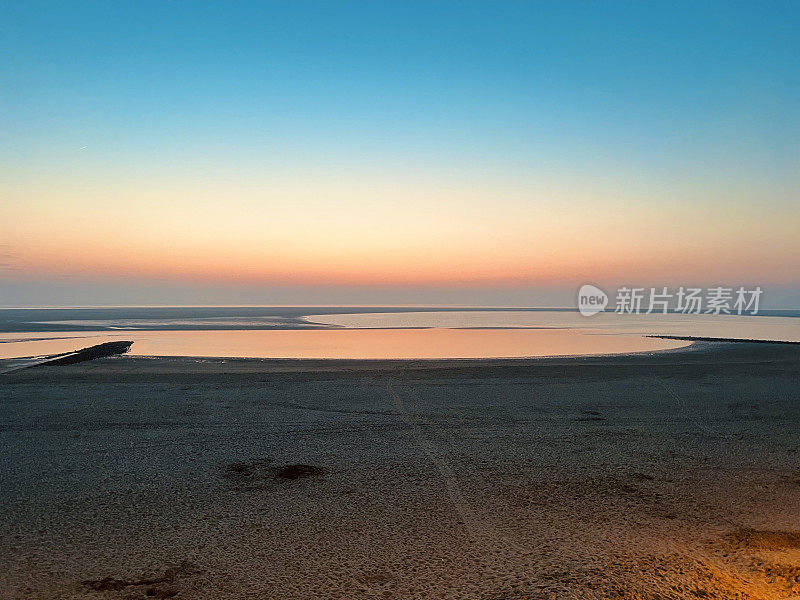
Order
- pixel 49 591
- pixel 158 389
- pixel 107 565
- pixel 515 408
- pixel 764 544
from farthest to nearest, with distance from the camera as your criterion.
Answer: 1. pixel 158 389
2. pixel 515 408
3. pixel 764 544
4. pixel 107 565
5. pixel 49 591

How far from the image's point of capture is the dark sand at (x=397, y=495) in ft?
19.6

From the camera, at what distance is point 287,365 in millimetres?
26484

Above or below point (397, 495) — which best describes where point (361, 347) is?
below

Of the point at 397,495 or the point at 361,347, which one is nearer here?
the point at 397,495

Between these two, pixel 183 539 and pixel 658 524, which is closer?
pixel 183 539

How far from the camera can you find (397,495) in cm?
864

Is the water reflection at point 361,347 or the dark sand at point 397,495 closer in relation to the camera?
the dark sand at point 397,495

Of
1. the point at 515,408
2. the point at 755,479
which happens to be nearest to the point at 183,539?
the point at 755,479

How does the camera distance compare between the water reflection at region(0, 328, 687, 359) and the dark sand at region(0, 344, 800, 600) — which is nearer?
the dark sand at region(0, 344, 800, 600)

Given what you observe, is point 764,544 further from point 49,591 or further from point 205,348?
point 205,348

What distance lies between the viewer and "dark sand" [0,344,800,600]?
5.98m

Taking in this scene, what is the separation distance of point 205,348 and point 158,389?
18.1 meters

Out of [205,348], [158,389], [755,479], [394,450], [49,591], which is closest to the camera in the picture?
[49,591]

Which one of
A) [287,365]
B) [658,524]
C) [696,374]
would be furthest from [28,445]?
[696,374]
